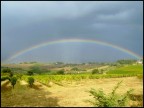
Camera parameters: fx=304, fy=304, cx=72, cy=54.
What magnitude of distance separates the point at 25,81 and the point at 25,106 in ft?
102

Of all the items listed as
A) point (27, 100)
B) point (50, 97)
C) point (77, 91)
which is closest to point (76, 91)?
point (77, 91)

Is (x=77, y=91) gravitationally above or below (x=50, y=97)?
above

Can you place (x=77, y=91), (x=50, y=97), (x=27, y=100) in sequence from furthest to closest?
1. (x=77, y=91)
2. (x=50, y=97)
3. (x=27, y=100)

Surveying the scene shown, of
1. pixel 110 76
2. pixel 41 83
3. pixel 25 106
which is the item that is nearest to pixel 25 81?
pixel 41 83

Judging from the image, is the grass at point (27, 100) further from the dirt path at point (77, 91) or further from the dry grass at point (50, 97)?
the dirt path at point (77, 91)

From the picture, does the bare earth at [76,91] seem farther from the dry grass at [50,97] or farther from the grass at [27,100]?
the grass at [27,100]

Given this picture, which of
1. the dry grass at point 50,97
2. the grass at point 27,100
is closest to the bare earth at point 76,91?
the dry grass at point 50,97

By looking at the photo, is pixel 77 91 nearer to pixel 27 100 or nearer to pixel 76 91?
pixel 76 91

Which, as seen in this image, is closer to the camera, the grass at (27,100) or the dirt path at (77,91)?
the grass at (27,100)

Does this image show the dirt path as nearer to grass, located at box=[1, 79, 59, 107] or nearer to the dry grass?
the dry grass

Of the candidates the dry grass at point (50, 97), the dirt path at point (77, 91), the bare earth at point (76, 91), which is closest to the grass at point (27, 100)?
the dry grass at point (50, 97)

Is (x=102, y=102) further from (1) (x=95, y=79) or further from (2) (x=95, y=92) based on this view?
(1) (x=95, y=79)

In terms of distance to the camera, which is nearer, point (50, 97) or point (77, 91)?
point (50, 97)

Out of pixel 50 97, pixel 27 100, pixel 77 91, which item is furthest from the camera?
pixel 77 91
